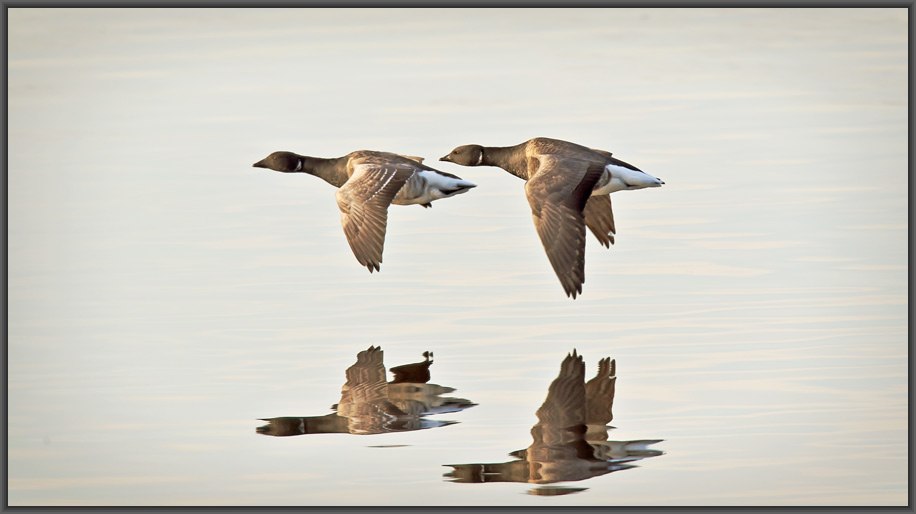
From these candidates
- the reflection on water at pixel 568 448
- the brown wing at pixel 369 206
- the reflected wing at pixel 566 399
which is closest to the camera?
the reflection on water at pixel 568 448

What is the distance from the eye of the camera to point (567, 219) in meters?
13.3

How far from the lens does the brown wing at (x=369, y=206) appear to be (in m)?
13.6

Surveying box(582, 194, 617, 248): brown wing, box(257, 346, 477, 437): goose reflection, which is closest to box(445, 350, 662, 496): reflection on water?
box(257, 346, 477, 437): goose reflection

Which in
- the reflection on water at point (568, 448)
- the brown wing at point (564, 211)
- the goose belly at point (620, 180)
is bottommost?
the reflection on water at point (568, 448)

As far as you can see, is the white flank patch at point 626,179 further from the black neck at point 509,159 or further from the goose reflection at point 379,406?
the goose reflection at point 379,406

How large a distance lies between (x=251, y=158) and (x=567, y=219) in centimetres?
630

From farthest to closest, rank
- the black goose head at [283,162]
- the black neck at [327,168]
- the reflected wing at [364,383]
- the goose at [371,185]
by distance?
1. the black goose head at [283,162]
2. the black neck at [327,168]
3. the goose at [371,185]
4. the reflected wing at [364,383]

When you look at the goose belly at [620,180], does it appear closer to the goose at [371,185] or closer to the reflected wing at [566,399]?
the goose at [371,185]

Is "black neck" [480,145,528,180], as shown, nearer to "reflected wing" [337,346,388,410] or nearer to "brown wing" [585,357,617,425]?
"reflected wing" [337,346,388,410]

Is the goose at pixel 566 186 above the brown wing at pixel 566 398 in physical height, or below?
above

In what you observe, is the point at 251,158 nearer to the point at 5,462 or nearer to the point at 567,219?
the point at 567,219

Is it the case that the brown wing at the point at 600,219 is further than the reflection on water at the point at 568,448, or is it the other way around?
the brown wing at the point at 600,219

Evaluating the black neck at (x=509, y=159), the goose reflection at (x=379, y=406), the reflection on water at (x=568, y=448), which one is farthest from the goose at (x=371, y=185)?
the reflection on water at (x=568, y=448)

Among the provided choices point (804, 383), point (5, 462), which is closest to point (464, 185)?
point (804, 383)
